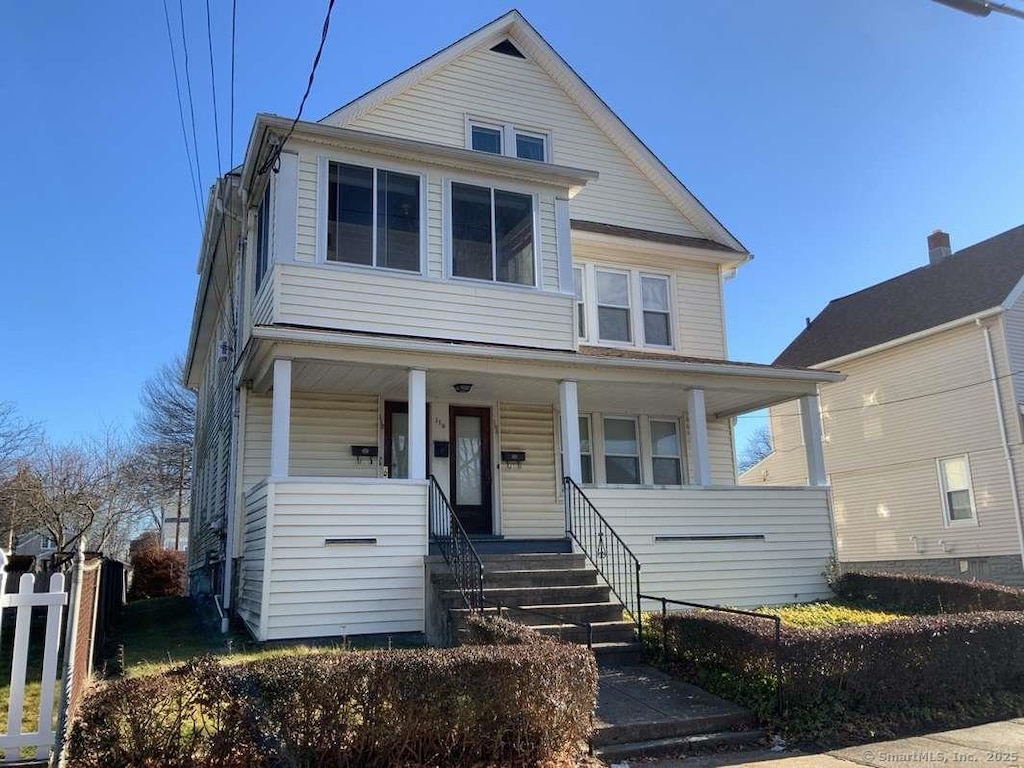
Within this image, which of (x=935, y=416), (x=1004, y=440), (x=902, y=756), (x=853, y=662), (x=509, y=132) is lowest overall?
(x=902, y=756)

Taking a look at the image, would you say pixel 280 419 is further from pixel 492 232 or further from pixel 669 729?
pixel 669 729

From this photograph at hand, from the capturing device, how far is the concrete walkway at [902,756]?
596 centimetres

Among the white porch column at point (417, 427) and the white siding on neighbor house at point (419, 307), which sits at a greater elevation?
the white siding on neighbor house at point (419, 307)

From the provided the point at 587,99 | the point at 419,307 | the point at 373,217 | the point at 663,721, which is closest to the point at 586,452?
the point at 419,307

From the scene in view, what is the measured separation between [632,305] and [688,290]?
1.31 metres

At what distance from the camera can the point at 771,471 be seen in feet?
85.5

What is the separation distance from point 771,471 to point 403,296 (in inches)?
718

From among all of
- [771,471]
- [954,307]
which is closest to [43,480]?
[771,471]

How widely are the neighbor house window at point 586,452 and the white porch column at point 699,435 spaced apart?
203 cm

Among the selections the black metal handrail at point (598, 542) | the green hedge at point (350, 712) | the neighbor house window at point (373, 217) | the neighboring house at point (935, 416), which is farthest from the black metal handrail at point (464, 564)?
the neighboring house at point (935, 416)

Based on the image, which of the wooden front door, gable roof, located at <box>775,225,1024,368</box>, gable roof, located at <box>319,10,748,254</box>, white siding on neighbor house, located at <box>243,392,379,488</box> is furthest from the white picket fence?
gable roof, located at <box>775,225,1024,368</box>

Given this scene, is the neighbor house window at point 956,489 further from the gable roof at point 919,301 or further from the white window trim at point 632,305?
the white window trim at point 632,305

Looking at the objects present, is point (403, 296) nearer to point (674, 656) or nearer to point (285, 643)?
point (285, 643)

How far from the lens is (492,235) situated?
12125 millimetres
